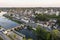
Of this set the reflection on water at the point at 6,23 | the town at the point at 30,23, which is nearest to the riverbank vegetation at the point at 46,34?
the town at the point at 30,23

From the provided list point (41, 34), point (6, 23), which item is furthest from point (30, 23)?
point (6, 23)

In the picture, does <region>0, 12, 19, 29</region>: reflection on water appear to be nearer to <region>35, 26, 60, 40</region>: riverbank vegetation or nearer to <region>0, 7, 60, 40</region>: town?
<region>0, 7, 60, 40</region>: town

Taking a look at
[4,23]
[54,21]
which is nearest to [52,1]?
[54,21]

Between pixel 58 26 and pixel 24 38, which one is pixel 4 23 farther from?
pixel 58 26

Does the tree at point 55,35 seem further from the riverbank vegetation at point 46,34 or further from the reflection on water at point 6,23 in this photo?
the reflection on water at point 6,23

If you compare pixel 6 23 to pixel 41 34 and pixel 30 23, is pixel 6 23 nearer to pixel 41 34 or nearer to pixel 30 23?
pixel 30 23

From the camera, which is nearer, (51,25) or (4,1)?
(51,25)

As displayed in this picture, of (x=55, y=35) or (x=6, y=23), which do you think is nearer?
(x=55, y=35)

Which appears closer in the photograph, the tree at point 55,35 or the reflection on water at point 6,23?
the tree at point 55,35
